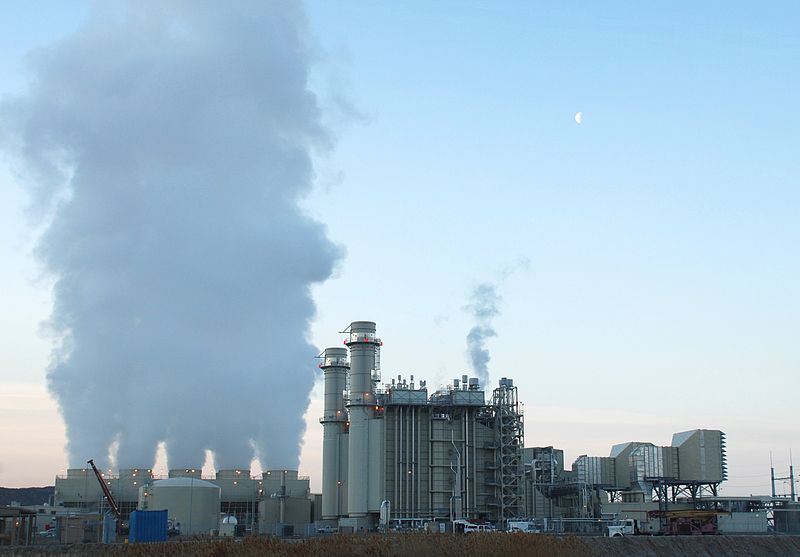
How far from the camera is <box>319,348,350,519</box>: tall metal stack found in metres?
102

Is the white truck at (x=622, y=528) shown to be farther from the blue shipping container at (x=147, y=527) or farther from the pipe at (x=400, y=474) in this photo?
the blue shipping container at (x=147, y=527)

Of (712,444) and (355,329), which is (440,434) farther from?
(712,444)

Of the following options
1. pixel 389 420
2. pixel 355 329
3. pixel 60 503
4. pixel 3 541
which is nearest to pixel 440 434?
pixel 389 420

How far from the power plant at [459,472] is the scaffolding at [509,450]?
110 mm

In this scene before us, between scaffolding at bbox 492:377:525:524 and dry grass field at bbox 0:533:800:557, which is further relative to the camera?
scaffolding at bbox 492:377:525:524

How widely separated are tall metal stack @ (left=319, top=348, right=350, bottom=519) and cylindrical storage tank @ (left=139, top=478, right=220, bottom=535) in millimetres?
14275

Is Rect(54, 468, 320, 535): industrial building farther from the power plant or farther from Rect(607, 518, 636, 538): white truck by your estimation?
Rect(607, 518, 636, 538): white truck

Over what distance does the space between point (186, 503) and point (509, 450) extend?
3602 centimetres

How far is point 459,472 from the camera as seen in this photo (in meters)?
94.6

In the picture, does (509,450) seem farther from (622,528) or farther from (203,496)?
(203,496)

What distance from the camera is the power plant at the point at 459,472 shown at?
94250mm

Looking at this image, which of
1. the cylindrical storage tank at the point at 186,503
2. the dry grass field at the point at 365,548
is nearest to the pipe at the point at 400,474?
the cylindrical storage tank at the point at 186,503

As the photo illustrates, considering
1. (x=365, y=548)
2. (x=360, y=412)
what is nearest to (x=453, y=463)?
(x=360, y=412)

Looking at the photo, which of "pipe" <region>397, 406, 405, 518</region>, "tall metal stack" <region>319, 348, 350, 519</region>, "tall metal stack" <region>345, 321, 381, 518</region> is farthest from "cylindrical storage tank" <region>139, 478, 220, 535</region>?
"pipe" <region>397, 406, 405, 518</region>
